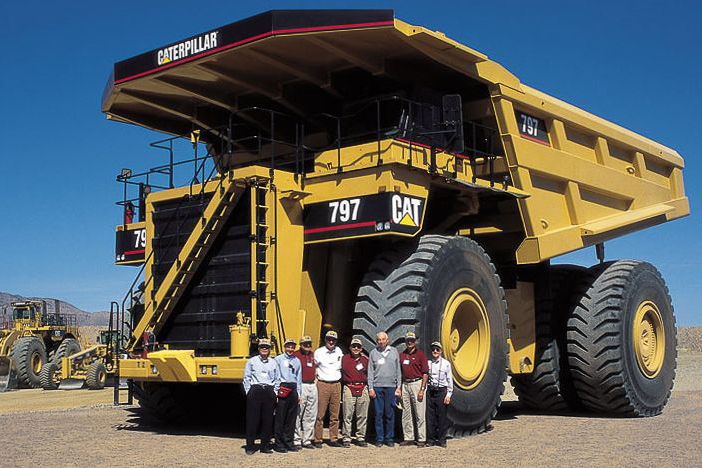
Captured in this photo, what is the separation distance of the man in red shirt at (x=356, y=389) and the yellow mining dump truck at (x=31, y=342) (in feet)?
60.5

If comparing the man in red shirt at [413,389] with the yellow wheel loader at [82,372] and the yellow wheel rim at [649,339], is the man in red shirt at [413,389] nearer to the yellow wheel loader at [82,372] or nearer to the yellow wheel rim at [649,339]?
the yellow wheel rim at [649,339]

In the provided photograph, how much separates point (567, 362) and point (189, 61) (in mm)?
6920

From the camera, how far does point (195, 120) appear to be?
1258 centimetres

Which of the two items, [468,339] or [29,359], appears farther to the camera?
[29,359]

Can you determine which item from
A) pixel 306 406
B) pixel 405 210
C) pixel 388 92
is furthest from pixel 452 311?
pixel 388 92

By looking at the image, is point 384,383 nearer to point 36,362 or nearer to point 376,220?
point 376,220

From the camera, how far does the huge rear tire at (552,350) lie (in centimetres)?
1303

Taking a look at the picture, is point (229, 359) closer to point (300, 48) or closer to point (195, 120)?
point (300, 48)

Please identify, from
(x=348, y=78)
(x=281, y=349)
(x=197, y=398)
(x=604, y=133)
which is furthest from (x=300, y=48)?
(x=604, y=133)

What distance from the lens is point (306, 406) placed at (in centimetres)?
931

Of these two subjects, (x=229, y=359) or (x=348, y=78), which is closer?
(x=229, y=359)

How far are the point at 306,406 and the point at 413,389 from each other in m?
1.14

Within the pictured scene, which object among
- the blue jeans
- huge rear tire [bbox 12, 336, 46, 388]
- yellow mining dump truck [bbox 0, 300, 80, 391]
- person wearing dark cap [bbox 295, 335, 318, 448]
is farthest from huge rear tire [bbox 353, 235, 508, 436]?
huge rear tire [bbox 12, 336, 46, 388]

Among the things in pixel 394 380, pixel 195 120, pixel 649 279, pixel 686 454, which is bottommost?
pixel 686 454
